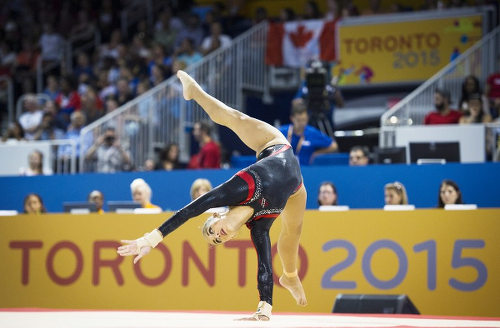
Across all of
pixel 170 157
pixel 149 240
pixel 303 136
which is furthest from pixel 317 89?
pixel 149 240

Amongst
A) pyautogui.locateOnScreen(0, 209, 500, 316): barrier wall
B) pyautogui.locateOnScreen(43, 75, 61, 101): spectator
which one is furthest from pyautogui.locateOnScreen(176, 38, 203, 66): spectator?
pyautogui.locateOnScreen(0, 209, 500, 316): barrier wall

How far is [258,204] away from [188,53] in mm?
7812

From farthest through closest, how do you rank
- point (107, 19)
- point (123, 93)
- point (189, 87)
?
1. point (107, 19)
2. point (123, 93)
3. point (189, 87)

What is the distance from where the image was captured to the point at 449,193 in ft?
27.0

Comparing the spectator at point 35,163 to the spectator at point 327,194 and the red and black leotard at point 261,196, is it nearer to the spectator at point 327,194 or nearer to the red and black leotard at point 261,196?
the spectator at point 327,194

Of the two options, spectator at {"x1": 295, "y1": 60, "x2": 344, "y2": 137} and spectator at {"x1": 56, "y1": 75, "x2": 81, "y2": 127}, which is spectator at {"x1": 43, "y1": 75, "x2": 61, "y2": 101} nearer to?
spectator at {"x1": 56, "y1": 75, "x2": 81, "y2": 127}

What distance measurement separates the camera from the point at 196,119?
39.9ft

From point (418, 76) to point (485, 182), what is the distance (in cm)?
387

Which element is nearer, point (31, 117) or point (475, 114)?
point (475, 114)

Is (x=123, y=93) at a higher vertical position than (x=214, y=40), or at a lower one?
lower

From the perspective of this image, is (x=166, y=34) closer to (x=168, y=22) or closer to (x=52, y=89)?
(x=168, y=22)

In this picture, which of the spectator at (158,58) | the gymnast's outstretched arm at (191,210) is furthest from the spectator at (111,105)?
the gymnast's outstretched arm at (191,210)

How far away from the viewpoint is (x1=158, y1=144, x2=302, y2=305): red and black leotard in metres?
5.67

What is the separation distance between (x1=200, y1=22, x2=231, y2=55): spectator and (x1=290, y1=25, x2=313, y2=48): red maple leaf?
3.23 ft
